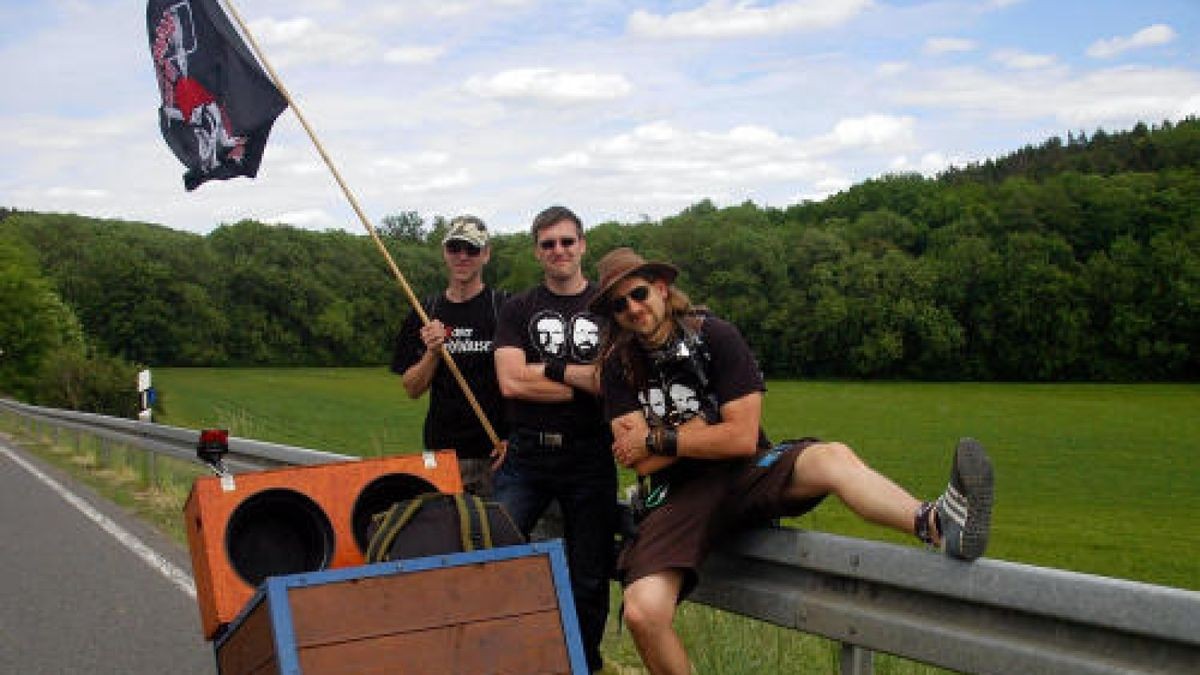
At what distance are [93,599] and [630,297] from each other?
4666 mm

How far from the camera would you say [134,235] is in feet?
412

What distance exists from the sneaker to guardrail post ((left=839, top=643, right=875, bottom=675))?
0.61 meters

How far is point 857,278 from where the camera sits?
102 m

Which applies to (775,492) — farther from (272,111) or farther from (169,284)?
(169,284)

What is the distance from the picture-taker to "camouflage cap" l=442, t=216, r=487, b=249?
5824 mm

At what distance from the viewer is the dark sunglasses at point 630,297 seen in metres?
4.45

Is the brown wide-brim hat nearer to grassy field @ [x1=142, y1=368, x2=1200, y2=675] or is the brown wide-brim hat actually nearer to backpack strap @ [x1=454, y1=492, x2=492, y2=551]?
backpack strap @ [x1=454, y1=492, x2=492, y2=551]

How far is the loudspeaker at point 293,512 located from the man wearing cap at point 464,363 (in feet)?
3.76

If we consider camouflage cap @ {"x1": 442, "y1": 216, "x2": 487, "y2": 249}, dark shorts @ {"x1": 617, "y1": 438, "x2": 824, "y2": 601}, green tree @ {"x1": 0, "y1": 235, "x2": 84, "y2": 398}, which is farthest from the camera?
green tree @ {"x1": 0, "y1": 235, "x2": 84, "y2": 398}

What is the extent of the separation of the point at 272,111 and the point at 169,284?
10336 cm

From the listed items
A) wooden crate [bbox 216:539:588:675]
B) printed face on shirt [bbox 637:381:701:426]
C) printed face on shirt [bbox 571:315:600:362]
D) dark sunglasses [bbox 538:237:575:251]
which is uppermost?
dark sunglasses [bbox 538:237:575:251]

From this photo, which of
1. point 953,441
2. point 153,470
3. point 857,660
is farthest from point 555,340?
point 953,441

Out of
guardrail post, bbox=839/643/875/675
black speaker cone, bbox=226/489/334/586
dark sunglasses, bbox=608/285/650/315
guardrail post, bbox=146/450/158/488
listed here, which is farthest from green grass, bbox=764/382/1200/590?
guardrail post, bbox=839/643/875/675

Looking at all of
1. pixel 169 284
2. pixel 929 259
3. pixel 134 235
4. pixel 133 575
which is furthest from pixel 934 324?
pixel 133 575
